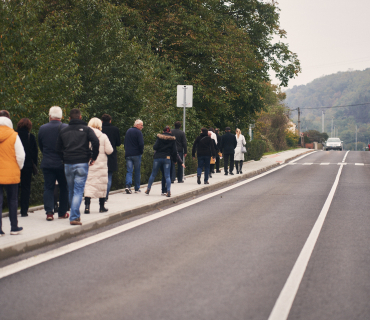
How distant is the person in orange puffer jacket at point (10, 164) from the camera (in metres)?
6.84

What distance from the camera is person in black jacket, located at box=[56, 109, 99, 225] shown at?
766 centimetres

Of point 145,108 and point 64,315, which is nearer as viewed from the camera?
point 64,315

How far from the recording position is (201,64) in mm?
25094

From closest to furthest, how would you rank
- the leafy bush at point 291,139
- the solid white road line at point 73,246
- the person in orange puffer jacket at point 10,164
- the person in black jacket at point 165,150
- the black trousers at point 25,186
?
1. the solid white road line at point 73,246
2. the person in orange puffer jacket at point 10,164
3. the black trousers at point 25,186
4. the person in black jacket at point 165,150
5. the leafy bush at point 291,139

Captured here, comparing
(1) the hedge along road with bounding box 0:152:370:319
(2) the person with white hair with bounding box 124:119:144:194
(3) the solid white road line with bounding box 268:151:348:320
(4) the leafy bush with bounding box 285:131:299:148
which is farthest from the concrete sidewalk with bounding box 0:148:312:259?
(4) the leafy bush with bounding box 285:131:299:148

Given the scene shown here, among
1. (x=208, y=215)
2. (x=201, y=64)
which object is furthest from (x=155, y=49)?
(x=208, y=215)

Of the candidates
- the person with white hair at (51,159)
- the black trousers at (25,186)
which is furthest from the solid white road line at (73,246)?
→ the black trousers at (25,186)

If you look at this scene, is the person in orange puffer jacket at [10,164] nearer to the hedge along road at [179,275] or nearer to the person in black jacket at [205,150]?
the hedge along road at [179,275]

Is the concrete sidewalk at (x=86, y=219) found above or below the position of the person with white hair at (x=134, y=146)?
below

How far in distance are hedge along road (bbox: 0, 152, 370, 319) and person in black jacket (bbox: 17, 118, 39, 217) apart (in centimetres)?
186

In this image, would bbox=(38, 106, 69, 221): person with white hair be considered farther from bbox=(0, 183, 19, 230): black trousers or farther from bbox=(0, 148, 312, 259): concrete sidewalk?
bbox=(0, 183, 19, 230): black trousers

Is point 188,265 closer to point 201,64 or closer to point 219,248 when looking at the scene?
point 219,248

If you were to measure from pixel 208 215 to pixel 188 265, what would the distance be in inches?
152

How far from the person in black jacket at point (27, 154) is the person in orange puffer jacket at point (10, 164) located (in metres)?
1.26
